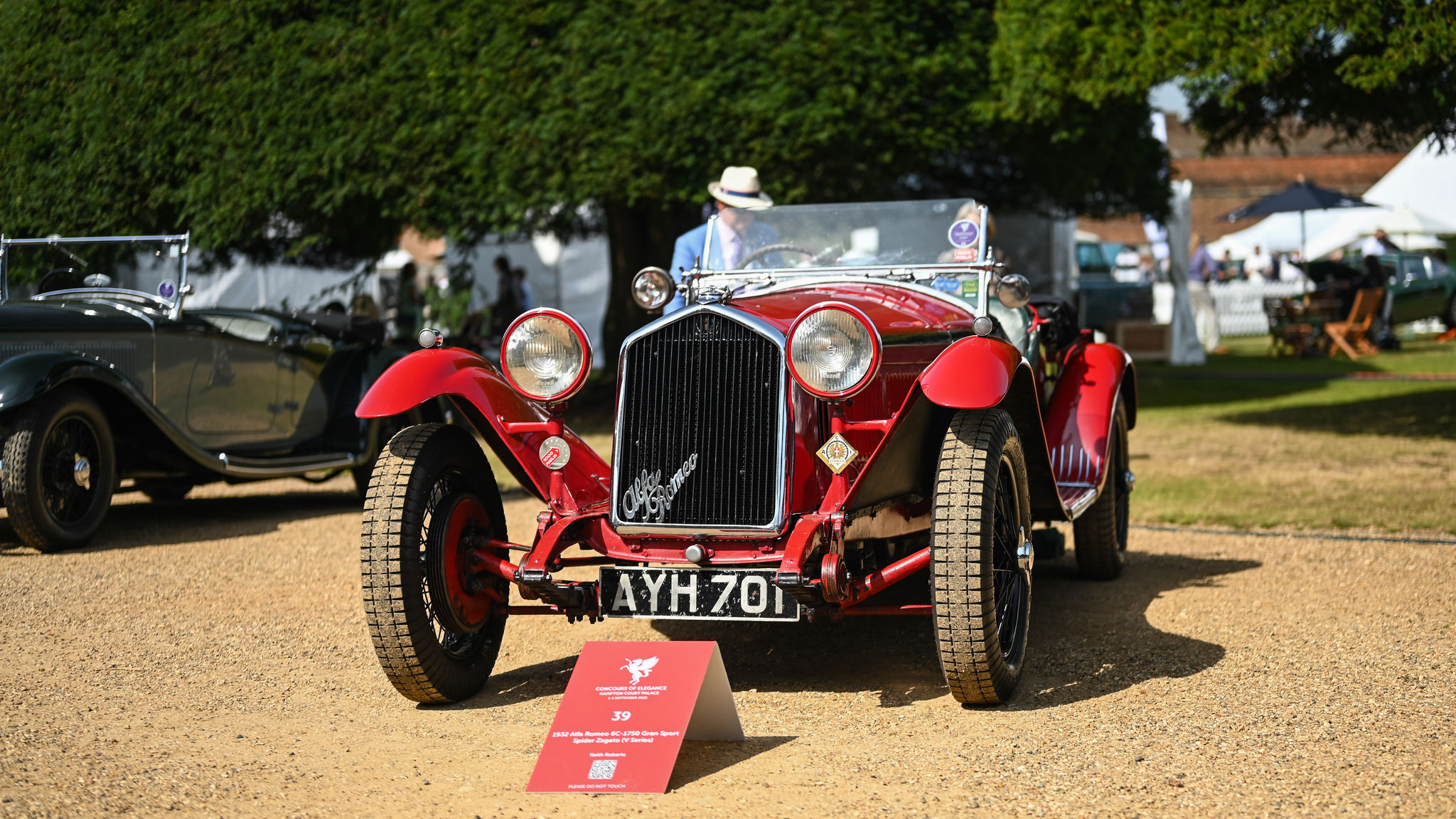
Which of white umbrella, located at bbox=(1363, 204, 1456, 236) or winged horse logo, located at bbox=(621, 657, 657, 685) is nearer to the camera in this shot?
winged horse logo, located at bbox=(621, 657, 657, 685)

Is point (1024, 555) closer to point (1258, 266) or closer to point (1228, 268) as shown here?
point (1258, 266)

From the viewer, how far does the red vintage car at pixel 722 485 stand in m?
3.77

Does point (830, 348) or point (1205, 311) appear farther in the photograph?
point (1205, 311)

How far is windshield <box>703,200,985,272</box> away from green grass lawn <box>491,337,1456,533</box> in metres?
3.13

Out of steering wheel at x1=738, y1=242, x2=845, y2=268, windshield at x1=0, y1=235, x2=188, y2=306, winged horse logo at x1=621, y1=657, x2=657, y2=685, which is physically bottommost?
winged horse logo at x1=621, y1=657, x2=657, y2=685

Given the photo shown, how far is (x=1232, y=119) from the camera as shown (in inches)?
496

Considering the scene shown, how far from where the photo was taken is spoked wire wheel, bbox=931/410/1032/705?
12.1ft

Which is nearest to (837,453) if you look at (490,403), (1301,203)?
(490,403)

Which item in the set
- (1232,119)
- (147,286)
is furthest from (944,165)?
(147,286)

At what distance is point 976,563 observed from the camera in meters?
3.69

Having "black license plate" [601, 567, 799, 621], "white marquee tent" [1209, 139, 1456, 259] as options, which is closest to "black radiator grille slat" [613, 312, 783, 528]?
"black license plate" [601, 567, 799, 621]

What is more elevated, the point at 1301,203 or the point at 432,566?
the point at 1301,203

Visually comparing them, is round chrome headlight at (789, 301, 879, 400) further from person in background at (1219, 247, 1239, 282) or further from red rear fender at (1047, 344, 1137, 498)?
person in background at (1219, 247, 1239, 282)

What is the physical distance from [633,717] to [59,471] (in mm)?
4552
